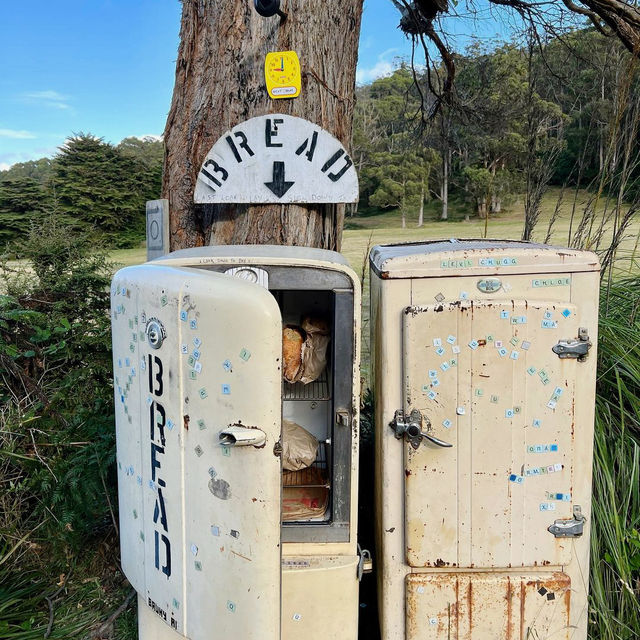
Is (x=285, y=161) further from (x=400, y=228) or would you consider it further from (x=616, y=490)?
(x=400, y=228)

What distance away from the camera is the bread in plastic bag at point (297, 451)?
7.46ft

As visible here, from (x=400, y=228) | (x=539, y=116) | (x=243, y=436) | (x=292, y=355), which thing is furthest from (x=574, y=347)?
(x=400, y=228)

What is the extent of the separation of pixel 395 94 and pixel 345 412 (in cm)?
3795

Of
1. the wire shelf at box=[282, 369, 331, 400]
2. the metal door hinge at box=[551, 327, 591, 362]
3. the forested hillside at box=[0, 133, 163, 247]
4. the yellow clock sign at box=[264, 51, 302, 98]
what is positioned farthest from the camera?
the forested hillside at box=[0, 133, 163, 247]

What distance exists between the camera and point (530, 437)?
2006 mm

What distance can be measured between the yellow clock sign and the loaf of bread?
114 centimetres

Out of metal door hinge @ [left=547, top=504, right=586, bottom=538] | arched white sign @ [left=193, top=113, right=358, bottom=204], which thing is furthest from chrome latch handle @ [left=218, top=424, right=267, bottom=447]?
arched white sign @ [left=193, top=113, right=358, bottom=204]

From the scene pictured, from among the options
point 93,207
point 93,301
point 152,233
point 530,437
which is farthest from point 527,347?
point 93,207

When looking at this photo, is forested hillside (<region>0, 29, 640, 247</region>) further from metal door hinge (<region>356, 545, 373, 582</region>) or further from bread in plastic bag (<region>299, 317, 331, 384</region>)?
metal door hinge (<region>356, 545, 373, 582</region>)

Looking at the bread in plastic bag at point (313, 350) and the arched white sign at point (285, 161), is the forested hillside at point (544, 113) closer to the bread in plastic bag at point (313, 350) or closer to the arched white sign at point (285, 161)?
the arched white sign at point (285, 161)

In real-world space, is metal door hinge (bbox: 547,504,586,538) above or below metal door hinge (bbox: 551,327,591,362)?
below

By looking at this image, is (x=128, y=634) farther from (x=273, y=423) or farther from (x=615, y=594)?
(x=615, y=594)

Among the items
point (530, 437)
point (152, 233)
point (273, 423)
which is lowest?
point (530, 437)

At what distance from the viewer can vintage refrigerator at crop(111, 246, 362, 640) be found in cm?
159
